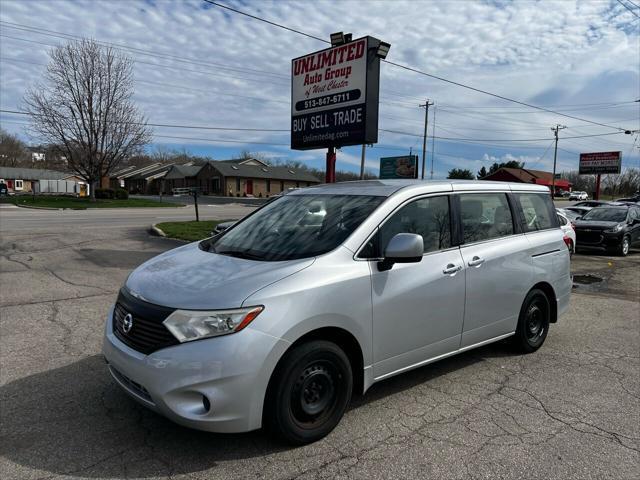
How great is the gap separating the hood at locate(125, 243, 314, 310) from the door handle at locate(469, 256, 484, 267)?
64.3 inches

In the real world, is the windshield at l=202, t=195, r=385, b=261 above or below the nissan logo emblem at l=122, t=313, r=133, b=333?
above

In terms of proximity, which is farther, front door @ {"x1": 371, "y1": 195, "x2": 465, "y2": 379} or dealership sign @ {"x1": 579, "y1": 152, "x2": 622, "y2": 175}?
dealership sign @ {"x1": 579, "y1": 152, "x2": 622, "y2": 175}

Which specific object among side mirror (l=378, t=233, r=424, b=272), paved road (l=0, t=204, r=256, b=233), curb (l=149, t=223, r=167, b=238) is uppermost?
side mirror (l=378, t=233, r=424, b=272)

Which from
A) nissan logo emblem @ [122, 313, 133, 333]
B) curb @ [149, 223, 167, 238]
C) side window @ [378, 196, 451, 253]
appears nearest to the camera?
nissan logo emblem @ [122, 313, 133, 333]

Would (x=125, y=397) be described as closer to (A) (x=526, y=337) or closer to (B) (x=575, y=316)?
(A) (x=526, y=337)

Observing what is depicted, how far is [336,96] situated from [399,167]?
20246 millimetres

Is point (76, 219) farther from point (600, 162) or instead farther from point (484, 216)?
point (600, 162)

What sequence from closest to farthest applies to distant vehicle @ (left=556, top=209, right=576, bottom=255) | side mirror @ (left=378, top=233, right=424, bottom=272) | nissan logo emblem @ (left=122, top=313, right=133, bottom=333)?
nissan logo emblem @ (left=122, top=313, right=133, bottom=333)
side mirror @ (left=378, top=233, right=424, bottom=272)
distant vehicle @ (left=556, top=209, right=576, bottom=255)

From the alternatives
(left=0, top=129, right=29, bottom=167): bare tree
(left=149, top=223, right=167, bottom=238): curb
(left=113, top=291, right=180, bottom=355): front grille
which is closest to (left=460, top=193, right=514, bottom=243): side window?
(left=113, top=291, right=180, bottom=355): front grille

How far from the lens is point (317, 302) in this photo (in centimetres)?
303

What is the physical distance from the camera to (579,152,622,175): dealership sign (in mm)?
51438

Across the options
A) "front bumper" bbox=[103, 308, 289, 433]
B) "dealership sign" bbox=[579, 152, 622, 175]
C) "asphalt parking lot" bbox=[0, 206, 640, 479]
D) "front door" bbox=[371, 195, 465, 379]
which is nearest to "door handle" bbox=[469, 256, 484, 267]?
"front door" bbox=[371, 195, 465, 379]

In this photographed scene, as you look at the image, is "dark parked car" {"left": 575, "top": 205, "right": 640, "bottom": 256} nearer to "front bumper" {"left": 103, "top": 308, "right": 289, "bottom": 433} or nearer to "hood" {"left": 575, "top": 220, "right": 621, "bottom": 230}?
"hood" {"left": 575, "top": 220, "right": 621, "bottom": 230}


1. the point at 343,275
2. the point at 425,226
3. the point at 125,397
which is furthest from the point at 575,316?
the point at 125,397
